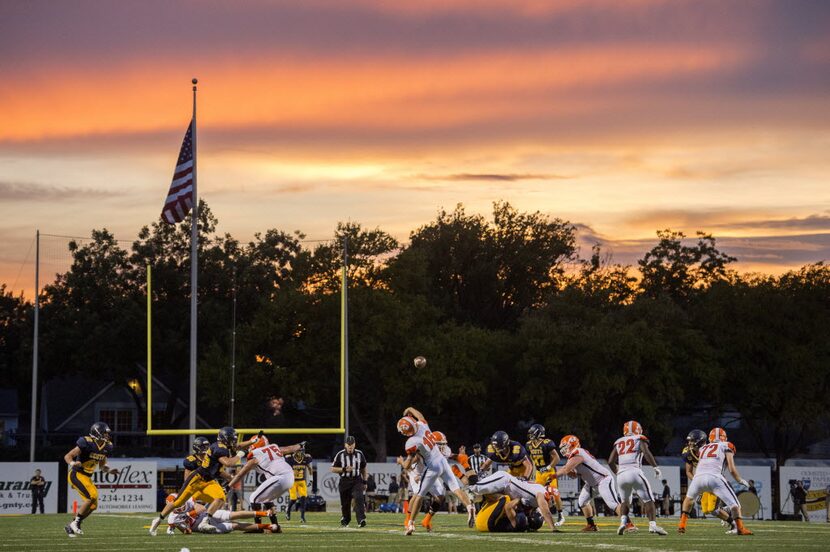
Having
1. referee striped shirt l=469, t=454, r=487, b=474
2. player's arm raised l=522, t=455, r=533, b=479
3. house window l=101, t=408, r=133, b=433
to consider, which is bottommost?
house window l=101, t=408, r=133, b=433

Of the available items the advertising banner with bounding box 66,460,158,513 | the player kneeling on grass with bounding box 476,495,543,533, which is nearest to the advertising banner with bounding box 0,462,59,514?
the advertising banner with bounding box 66,460,158,513

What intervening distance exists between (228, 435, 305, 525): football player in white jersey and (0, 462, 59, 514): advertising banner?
1850 cm

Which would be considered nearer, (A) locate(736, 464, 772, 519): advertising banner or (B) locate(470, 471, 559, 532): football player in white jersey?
(B) locate(470, 471, 559, 532): football player in white jersey

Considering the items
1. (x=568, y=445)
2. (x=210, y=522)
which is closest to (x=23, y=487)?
(x=210, y=522)

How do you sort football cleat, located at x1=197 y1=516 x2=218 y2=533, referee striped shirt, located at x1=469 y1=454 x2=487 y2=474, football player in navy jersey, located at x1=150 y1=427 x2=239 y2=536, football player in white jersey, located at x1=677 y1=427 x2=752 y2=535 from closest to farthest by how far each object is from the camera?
football player in white jersey, located at x1=677 y1=427 x2=752 y2=535 → football cleat, located at x1=197 y1=516 x2=218 y2=533 → football player in navy jersey, located at x1=150 y1=427 x2=239 y2=536 → referee striped shirt, located at x1=469 y1=454 x2=487 y2=474

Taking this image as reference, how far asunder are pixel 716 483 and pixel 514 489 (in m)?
3.25

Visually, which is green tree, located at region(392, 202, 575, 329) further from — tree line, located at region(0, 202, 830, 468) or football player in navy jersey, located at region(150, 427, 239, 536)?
football player in navy jersey, located at region(150, 427, 239, 536)

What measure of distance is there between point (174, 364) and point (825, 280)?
107 feet

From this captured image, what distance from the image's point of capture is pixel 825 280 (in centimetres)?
6425

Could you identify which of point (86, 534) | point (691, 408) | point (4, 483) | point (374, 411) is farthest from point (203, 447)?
point (691, 408)

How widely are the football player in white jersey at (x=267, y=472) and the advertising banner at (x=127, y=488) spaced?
677 inches

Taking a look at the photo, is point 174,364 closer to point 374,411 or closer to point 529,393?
point 374,411

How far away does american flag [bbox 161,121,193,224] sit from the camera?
39.5 meters

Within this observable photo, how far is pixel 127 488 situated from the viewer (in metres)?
38.6
